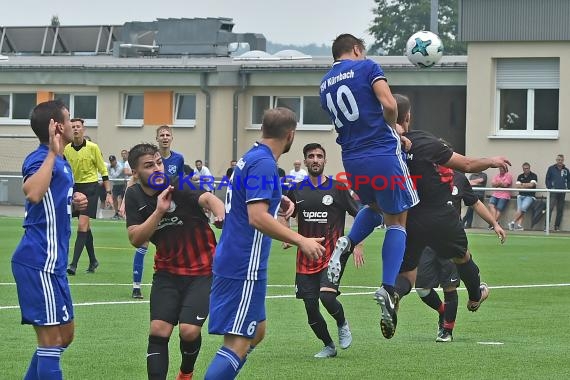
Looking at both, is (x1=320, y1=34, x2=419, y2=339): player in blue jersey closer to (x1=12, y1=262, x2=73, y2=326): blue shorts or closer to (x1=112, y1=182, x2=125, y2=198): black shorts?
(x1=12, y1=262, x2=73, y2=326): blue shorts

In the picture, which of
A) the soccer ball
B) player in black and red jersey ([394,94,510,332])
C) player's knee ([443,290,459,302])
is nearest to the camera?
player in black and red jersey ([394,94,510,332])

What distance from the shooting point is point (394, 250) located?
11.3m

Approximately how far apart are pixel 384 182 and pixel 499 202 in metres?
22.5

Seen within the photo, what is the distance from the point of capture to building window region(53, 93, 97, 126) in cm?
4644

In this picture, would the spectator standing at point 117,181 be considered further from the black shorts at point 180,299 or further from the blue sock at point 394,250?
the black shorts at point 180,299

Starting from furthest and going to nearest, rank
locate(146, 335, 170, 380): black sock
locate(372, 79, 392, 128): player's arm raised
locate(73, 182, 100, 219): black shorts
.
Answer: locate(73, 182, 100, 219): black shorts, locate(372, 79, 392, 128): player's arm raised, locate(146, 335, 170, 380): black sock

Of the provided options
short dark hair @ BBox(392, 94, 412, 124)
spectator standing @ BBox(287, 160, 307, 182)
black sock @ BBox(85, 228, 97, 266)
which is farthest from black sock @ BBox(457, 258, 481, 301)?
spectator standing @ BBox(287, 160, 307, 182)

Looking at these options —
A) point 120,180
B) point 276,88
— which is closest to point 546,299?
point 120,180

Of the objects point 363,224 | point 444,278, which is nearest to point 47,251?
point 363,224

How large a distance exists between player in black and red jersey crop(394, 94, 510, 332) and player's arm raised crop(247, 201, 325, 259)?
3609mm

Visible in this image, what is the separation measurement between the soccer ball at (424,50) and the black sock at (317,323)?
51.2ft

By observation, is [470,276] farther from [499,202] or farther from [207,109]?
[207,109]

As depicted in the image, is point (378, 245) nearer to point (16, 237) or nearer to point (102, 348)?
point (16, 237)

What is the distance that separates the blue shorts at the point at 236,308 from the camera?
8.53m
